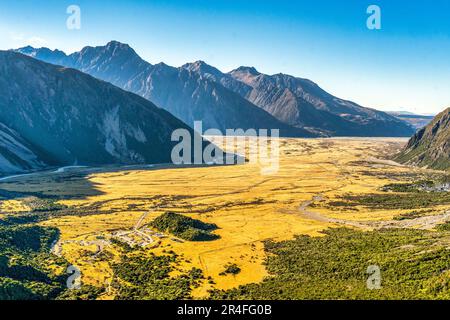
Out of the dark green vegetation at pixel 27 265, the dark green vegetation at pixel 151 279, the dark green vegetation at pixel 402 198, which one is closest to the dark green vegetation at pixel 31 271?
the dark green vegetation at pixel 27 265

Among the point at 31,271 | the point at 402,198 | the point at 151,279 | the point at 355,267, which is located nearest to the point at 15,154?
the point at 31,271

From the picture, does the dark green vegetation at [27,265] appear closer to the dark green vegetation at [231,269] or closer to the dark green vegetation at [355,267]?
the dark green vegetation at [355,267]

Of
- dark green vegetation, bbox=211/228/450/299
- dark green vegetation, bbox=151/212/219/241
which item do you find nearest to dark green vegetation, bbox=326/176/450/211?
dark green vegetation, bbox=211/228/450/299

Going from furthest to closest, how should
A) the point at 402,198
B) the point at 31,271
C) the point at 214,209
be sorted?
the point at 402,198
the point at 214,209
the point at 31,271

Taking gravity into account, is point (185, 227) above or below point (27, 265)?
below

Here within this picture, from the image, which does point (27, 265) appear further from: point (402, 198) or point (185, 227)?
point (402, 198)

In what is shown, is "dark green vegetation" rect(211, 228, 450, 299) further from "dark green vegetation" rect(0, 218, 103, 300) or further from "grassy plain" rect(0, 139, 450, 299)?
"dark green vegetation" rect(0, 218, 103, 300)
